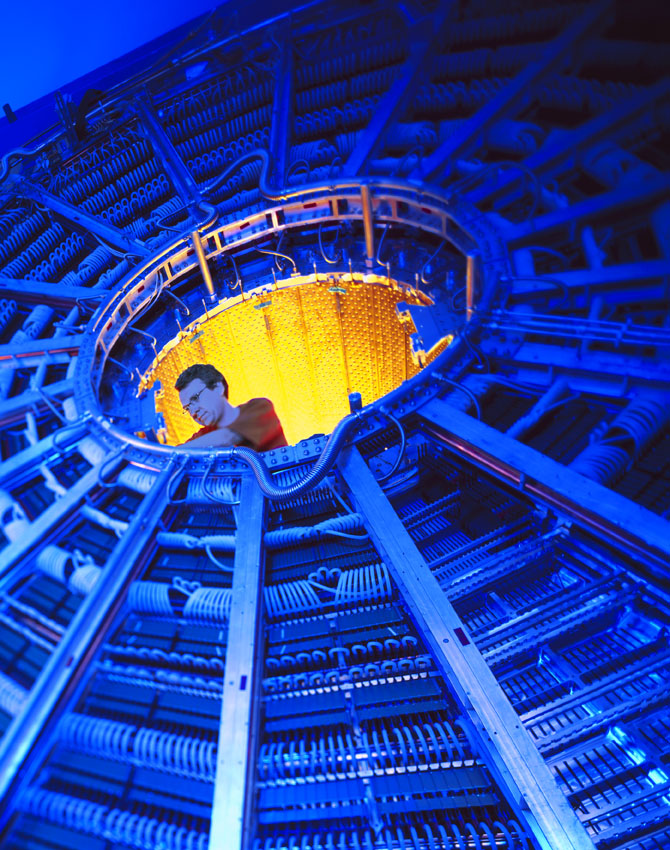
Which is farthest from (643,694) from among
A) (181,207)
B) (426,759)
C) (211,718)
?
(181,207)

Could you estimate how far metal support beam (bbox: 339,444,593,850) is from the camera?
2.99 m

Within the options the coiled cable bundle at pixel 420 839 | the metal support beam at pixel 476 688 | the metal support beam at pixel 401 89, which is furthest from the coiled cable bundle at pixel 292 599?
the metal support beam at pixel 401 89

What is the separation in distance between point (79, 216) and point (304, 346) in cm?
323

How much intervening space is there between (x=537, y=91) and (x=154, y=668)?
6831mm

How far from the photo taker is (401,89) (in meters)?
7.38

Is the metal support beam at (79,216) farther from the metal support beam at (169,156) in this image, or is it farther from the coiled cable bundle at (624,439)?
the coiled cable bundle at (624,439)

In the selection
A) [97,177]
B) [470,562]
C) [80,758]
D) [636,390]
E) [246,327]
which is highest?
[97,177]

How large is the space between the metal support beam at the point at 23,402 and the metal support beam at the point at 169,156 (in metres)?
2.98

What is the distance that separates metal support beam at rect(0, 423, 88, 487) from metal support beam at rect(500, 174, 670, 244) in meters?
4.40

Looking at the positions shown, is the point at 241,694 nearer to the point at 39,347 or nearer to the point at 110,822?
the point at 110,822

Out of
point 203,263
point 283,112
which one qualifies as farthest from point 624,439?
point 283,112

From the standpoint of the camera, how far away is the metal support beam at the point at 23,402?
18.9ft

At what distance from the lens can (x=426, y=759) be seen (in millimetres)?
3402

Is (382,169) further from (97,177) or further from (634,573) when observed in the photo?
(634,573)
